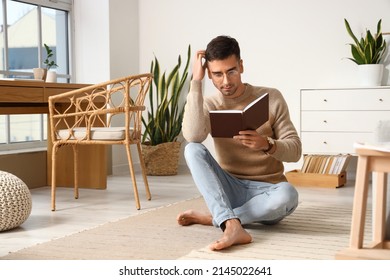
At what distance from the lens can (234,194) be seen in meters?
2.94

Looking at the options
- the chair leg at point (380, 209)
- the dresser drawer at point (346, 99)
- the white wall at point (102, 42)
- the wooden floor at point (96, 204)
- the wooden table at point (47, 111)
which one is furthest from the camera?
the white wall at point (102, 42)

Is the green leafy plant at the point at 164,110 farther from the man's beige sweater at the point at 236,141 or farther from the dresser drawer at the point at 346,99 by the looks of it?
the man's beige sweater at the point at 236,141

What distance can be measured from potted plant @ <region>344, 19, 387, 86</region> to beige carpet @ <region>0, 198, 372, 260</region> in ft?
5.47

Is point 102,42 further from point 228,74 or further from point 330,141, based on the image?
point 228,74

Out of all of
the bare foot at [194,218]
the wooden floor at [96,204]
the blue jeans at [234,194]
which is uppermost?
the blue jeans at [234,194]

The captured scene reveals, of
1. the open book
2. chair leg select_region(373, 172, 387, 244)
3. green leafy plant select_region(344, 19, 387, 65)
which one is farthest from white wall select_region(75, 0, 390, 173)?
chair leg select_region(373, 172, 387, 244)

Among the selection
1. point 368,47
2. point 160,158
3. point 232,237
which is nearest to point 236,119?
point 232,237

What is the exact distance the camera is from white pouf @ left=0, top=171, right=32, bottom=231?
3.02m

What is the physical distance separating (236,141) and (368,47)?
7.26ft

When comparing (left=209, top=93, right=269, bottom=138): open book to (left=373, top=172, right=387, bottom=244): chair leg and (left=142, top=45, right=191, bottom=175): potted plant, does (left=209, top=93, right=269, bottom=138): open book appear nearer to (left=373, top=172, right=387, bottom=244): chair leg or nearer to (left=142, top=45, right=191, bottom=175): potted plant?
(left=373, top=172, right=387, bottom=244): chair leg

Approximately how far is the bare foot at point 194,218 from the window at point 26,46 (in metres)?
2.06

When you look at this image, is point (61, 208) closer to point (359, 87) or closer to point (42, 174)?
point (42, 174)

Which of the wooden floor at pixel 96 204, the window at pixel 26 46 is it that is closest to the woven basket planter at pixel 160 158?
the wooden floor at pixel 96 204

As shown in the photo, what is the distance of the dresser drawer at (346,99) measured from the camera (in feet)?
15.2
